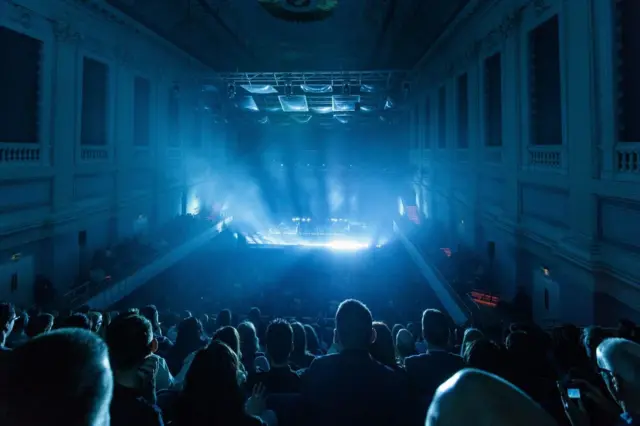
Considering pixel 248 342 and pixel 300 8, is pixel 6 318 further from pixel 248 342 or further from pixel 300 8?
pixel 300 8

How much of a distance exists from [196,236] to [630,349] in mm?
18393

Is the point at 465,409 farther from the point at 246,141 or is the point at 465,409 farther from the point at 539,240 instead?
the point at 246,141

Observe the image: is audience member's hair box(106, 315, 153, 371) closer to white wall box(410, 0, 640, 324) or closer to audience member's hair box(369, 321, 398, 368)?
audience member's hair box(369, 321, 398, 368)

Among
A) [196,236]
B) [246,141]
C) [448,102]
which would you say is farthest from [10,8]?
[246,141]

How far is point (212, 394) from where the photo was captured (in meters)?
2.20

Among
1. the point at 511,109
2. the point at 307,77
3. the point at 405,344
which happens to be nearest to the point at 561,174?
the point at 511,109

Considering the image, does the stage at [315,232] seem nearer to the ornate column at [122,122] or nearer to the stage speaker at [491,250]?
the ornate column at [122,122]

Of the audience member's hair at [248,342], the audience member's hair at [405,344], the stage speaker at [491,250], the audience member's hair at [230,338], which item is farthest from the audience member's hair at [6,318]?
the stage speaker at [491,250]

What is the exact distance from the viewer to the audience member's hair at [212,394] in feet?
7.05

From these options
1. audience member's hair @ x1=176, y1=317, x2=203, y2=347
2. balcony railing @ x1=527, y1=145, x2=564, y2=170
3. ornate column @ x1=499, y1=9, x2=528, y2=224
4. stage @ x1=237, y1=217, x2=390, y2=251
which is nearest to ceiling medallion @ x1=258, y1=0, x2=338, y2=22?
ornate column @ x1=499, y1=9, x2=528, y2=224

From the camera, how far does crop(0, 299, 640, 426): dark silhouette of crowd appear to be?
128 centimetres

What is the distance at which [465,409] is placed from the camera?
1284 mm

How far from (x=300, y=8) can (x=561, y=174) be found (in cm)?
750

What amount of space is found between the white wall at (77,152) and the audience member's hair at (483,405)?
10.6 metres
